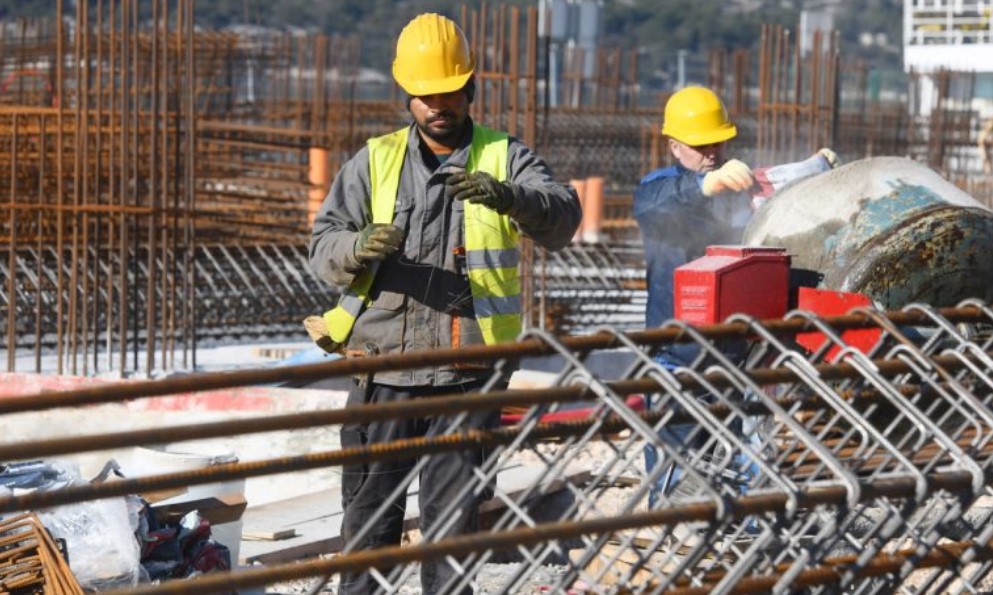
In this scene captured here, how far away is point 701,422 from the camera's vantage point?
11.4ft

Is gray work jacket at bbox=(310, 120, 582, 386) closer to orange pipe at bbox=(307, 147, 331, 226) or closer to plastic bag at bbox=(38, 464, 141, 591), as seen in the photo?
plastic bag at bbox=(38, 464, 141, 591)

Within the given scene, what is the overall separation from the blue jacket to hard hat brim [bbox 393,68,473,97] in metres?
1.60

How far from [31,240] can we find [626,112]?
17.0m

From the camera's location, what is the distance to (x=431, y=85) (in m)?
5.21

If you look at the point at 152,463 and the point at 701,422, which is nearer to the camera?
the point at 701,422

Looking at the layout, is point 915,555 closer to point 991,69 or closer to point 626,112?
point 626,112

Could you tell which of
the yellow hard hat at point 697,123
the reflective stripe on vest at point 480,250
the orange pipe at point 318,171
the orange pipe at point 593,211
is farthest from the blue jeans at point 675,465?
the orange pipe at point 593,211

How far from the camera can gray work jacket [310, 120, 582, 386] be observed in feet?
16.6

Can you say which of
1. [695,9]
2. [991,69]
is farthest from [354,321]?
[695,9]

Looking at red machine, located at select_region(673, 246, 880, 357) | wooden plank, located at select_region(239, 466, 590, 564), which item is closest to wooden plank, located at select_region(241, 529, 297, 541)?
wooden plank, located at select_region(239, 466, 590, 564)

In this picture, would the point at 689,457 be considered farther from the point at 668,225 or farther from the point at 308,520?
Answer: the point at 308,520

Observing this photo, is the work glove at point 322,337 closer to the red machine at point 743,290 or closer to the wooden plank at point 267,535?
the red machine at point 743,290

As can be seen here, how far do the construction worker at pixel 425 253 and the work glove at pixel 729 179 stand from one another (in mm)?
1366

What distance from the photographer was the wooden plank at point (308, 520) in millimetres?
6871
